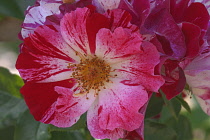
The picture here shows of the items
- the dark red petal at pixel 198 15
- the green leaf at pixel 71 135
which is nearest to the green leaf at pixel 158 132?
the green leaf at pixel 71 135

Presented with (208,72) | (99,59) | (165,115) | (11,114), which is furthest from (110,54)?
(165,115)

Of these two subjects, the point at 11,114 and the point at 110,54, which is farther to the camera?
the point at 11,114

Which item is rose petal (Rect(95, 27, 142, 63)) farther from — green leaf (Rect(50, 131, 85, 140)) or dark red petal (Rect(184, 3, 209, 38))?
green leaf (Rect(50, 131, 85, 140))

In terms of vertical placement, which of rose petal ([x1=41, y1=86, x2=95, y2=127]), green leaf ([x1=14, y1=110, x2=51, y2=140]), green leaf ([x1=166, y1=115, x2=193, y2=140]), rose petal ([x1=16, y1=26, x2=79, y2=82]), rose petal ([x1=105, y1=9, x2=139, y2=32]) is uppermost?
rose petal ([x1=105, y1=9, x2=139, y2=32])

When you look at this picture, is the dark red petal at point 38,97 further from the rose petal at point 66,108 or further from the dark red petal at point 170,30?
the dark red petal at point 170,30

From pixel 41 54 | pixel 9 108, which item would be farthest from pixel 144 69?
pixel 9 108

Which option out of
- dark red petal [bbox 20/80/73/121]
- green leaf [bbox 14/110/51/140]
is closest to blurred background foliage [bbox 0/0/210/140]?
green leaf [bbox 14/110/51/140]

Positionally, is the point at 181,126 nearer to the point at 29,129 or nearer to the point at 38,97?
the point at 29,129

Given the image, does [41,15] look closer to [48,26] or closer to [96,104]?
[48,26]
